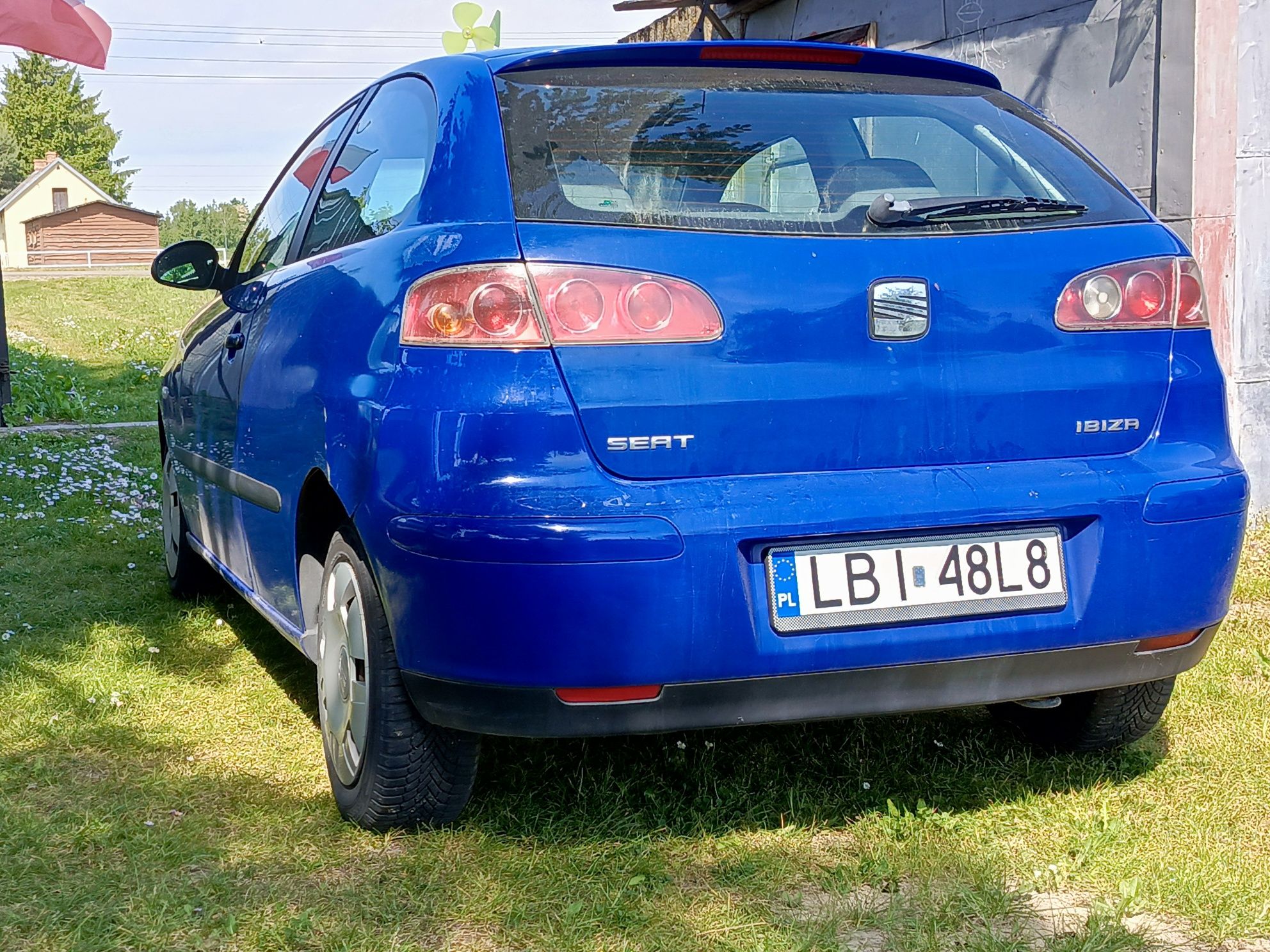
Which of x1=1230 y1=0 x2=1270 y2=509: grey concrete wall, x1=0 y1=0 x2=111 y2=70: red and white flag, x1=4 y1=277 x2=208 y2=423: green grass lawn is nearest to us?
x1=1230 y1=0 x2=1270 y2=509: grey concrete wall

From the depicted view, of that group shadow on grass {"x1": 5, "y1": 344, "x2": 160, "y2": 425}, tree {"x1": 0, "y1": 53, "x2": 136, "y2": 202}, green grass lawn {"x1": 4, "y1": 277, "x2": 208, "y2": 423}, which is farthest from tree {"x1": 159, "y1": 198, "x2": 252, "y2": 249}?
shadow on grass {"x1": 5, "y1": 344, "x2": 160, "y2": 425}

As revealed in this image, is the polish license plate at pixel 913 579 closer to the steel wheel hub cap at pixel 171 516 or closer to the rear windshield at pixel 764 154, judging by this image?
the rear windshield at pixel 764 154

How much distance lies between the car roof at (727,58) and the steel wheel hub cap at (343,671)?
1.12 m

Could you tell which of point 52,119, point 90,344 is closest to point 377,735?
point 90,344

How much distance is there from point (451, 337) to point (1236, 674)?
9.09 ft

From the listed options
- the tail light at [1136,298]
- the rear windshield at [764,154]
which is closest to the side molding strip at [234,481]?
the rear windshield at [764,154]

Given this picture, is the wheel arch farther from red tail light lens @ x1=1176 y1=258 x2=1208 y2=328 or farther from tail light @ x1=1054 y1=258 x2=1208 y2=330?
red tail light lens @ x1=1176 y1=258 x2=1208 y2=328

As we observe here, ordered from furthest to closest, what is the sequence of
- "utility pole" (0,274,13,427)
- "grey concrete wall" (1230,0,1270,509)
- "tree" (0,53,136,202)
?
"tree" (0,53,136,202) → "utility pole" (0,274,13,427) → "grey concrete wall" (1230,0,1270,509)

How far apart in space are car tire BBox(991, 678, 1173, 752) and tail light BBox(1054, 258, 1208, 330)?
869 millimetres

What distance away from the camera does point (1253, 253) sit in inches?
248

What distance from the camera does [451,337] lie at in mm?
2549

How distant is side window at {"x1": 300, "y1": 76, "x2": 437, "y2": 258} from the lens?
2.98 metres

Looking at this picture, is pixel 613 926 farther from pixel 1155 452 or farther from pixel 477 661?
pixel 1155 452

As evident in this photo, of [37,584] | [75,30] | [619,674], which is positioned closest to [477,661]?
[619,674]
